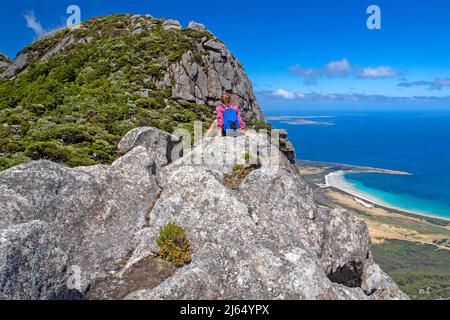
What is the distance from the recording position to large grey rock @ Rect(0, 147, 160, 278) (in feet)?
36.9

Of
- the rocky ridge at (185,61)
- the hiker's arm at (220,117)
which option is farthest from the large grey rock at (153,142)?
the rocky ridge at (185,61)

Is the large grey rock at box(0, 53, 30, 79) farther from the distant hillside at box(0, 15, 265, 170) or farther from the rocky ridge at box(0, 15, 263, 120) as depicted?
the distant hillside at box(0, 15, 265, 170)

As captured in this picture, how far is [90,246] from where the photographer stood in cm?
1177

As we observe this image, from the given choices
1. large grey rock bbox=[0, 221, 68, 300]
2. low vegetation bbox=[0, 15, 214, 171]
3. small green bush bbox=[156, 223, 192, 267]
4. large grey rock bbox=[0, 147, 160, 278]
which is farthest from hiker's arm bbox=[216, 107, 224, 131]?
large grey rock bbox=[0, 221, 68, 300]

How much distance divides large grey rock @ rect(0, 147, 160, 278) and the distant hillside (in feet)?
21.2

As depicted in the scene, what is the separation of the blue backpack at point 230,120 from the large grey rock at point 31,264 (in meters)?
12.2

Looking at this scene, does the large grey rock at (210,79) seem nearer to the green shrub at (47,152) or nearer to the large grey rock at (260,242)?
the green shrub at (47,152)

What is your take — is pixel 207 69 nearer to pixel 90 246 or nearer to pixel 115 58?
pixel 115 58

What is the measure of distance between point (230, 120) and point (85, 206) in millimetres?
9973

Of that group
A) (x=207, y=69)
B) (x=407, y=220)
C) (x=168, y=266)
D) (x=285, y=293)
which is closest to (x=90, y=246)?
(x=168, y=266)

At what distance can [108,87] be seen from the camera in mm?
40375

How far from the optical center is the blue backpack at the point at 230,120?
2005 centimetres

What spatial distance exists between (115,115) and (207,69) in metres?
20.3
